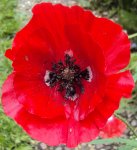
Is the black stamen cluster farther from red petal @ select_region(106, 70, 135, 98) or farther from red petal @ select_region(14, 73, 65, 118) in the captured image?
red petal @ select_region(106, 70, 135, 98)

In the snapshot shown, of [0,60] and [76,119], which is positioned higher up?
[76,119]

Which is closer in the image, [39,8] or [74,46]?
[39,8]

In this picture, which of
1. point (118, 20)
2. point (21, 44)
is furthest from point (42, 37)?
point (118, 20)

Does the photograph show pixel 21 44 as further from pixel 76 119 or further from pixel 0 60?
pixel 0 60

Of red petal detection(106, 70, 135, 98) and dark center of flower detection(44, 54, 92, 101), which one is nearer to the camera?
red petal detection(106, 70, 135, 98)

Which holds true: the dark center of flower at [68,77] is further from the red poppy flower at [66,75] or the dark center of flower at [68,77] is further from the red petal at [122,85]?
the red petal at [122,85]

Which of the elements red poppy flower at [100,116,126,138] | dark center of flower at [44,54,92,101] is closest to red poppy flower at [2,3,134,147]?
dark center of flower at [44,54,92,101]

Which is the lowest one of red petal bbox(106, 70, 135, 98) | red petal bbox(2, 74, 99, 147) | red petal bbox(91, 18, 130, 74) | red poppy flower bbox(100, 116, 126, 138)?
red poppy flower bbox(100, 116, 126, 138)
